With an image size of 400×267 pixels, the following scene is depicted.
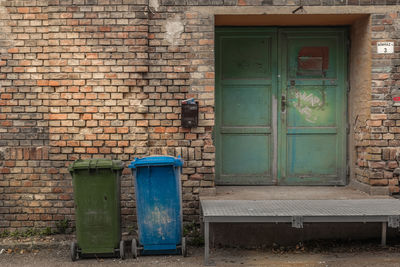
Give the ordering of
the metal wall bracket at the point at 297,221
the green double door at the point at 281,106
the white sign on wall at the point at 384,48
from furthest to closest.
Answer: the green double door at the point at 281,106 < the white sign on wall at the point at 384,48 < the metal wall bracket at the point at 297,221

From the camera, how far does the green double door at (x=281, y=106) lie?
6301 mm

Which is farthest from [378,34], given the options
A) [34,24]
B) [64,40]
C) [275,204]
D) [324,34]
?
[34,24]

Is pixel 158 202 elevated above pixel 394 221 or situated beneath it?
elevated above

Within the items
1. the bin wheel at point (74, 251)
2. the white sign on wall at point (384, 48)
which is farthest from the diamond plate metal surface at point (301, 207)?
the white sign on wall at point (384, 48)

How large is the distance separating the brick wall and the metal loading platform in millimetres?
679

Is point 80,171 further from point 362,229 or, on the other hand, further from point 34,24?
point 362,229

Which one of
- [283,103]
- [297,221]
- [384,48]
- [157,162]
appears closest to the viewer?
[297,221]

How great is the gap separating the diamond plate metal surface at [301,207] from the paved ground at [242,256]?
532 millimetres

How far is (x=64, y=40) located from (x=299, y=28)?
10.3 ft

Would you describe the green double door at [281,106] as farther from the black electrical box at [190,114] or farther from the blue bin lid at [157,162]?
the blue bin lid at [157,162]

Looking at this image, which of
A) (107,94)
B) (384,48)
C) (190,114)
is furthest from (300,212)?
(107,94)

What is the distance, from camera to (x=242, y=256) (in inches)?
199

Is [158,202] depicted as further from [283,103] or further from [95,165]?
[283,103]

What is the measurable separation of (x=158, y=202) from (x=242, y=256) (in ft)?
3.68
